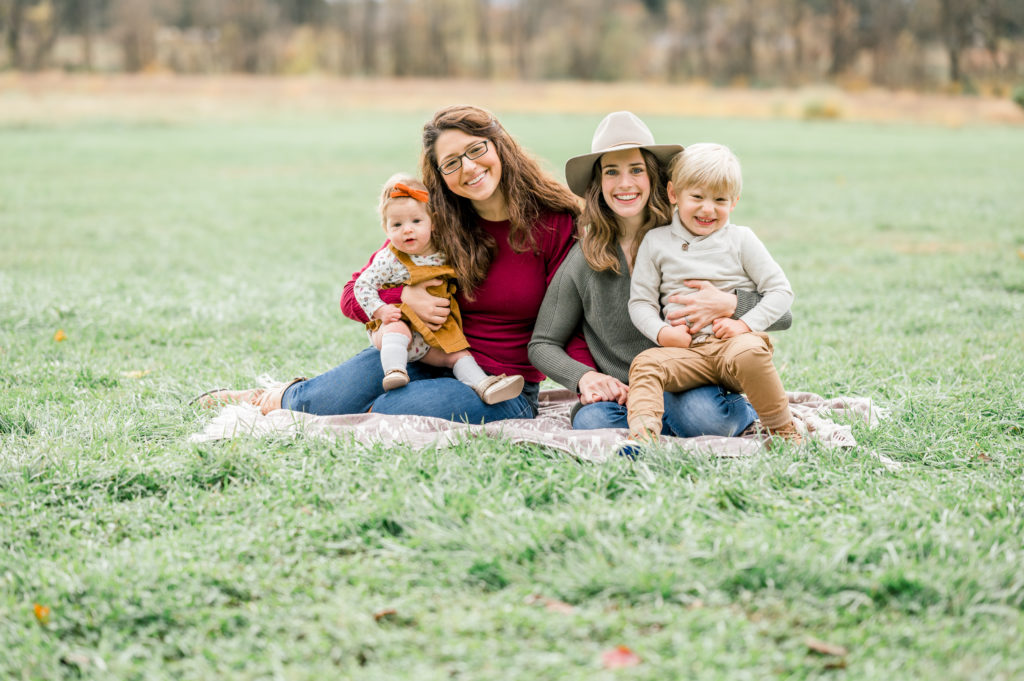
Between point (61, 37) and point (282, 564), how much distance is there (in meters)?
60.9

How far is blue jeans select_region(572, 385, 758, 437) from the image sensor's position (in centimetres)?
365

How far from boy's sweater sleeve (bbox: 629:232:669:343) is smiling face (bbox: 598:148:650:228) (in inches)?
5.9

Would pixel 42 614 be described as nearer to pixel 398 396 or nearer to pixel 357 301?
pixel 398 396

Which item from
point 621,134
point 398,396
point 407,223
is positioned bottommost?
point 398,396

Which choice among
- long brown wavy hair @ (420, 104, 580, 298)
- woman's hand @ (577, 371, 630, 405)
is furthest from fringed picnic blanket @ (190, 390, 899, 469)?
long brown wavy hair @ (420, 104, 580, 298)

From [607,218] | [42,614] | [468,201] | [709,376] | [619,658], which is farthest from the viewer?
[468,201]

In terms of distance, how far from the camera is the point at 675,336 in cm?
364

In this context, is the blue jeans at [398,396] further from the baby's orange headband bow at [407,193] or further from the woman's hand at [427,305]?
the baby's orange headband bow at [407,193]

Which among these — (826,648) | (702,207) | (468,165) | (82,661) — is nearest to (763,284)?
(702,207)

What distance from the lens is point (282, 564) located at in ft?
9.23

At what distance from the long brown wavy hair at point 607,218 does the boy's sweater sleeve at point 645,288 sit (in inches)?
4.0

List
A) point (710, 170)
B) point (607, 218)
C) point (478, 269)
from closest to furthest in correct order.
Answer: point (710, 170) → point (607, 218) → point (478, 269)

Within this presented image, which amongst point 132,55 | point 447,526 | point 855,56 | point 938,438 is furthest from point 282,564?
point 855,56

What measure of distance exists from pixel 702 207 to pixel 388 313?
139 cm
